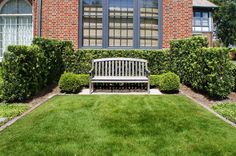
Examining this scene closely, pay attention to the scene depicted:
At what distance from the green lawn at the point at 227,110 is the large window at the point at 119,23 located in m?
5.02

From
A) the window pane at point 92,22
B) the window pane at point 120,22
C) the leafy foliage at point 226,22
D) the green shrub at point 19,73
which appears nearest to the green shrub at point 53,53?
the window pane at point 92,22

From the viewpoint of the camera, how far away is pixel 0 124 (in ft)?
19.5

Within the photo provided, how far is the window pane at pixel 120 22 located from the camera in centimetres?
1184

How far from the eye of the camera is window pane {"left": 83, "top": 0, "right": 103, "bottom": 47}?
1177 centimetres

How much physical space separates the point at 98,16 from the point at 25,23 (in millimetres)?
3525

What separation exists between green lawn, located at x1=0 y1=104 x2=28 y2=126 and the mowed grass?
18.3 inches

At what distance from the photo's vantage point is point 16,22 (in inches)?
498

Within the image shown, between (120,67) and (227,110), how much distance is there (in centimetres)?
453

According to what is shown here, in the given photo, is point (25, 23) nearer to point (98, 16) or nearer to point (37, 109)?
point (98, 16)

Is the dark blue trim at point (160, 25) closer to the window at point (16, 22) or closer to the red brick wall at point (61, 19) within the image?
the red brick wall at point (61, 19)

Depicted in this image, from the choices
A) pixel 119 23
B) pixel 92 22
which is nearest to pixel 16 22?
pixel 92 22

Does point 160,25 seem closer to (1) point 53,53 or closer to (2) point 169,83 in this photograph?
(2) point 169,83

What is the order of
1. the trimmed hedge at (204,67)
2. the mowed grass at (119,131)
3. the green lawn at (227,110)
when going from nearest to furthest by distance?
1. the mowed grass at (119,131)
2. the green lawn at (227,110)
3. the trimmed hedge at (204,67)

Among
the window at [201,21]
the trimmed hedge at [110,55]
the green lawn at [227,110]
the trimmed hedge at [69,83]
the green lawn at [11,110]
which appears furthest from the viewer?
the window at [201,21]
